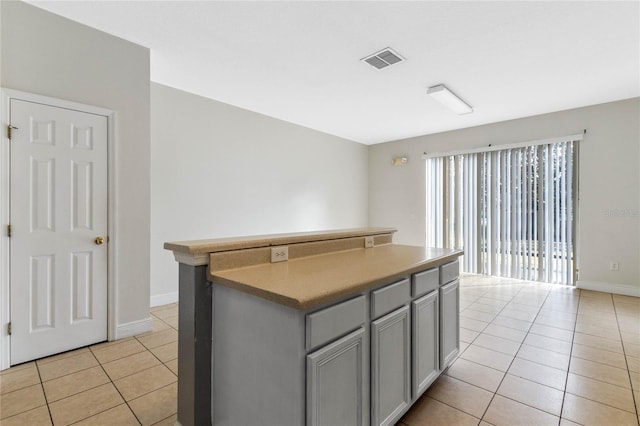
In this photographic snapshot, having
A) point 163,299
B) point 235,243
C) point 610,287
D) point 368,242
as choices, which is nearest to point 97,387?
point 235,243

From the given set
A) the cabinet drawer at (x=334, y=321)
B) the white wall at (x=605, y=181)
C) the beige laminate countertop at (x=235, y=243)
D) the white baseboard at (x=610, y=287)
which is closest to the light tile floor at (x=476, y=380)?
the cabinet drawer at (x=334, y=321)

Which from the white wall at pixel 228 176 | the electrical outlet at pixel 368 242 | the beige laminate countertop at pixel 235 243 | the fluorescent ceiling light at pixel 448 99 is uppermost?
the fluorescent ceiling light at pixel 448 99

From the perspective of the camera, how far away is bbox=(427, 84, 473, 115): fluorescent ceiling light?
367 centimetres

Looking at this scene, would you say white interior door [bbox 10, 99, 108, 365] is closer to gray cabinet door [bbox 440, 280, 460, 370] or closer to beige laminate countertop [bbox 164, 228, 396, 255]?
beige laminate countertop [bbox 164, 228, 396, 255]

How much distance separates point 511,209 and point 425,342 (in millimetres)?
4264

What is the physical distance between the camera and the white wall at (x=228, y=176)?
3.71 m

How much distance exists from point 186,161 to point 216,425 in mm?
3232

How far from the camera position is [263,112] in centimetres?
477

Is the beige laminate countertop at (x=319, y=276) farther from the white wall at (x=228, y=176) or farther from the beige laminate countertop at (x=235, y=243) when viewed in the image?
the white wall at (x=228, y=176)

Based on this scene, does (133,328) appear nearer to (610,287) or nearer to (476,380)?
(476,380)

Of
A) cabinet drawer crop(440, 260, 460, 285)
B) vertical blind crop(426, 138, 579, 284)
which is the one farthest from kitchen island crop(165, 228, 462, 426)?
vertical blind crop(426, 138, 579, 284)

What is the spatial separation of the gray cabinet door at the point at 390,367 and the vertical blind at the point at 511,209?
439 cm

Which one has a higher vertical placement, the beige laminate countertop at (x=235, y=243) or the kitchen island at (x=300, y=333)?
the beige laminate countertop at (x=235, y=243)

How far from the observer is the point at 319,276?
4.66ft
